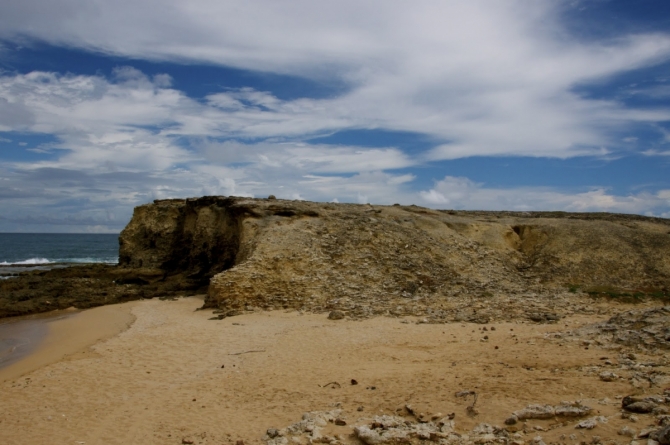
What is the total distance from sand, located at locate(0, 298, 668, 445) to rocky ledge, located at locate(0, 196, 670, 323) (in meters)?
2.81

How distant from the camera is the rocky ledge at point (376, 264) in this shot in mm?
18703

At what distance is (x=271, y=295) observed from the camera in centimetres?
1889

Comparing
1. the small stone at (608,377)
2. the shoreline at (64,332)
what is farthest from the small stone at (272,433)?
the shoreline at (64,332)

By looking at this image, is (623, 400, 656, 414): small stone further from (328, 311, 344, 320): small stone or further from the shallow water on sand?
the shallow water on sand

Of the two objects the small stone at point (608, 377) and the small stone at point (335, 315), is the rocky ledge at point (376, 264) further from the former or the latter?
the small stone at point (608, 377)

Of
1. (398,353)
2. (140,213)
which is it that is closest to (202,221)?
(140,213)

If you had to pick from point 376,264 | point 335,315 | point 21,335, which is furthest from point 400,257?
point 21,335

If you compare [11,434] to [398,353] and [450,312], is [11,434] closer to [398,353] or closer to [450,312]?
[398,353]

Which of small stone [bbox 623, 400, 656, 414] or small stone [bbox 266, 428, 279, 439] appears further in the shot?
small stone [bbox 266, 428, 279, 439]

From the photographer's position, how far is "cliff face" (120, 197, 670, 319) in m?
18.8

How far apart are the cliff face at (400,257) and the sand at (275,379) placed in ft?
9.80

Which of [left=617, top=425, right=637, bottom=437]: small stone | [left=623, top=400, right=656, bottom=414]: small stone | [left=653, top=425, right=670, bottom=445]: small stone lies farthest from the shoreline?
[left=653, top=425, right=670, bottom=445]: small stone

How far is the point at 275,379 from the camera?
1073 centimetres

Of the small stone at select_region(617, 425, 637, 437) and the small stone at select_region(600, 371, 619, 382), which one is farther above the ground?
the small stone at select_region(600, 371, 619, 382)
